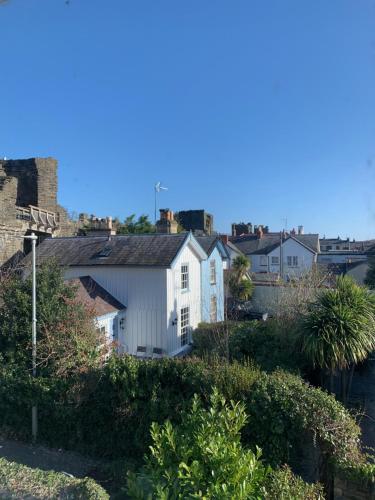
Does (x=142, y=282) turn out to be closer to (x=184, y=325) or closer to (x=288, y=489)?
(x=184, y=325)

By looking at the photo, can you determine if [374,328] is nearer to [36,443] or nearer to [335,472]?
[335,472]

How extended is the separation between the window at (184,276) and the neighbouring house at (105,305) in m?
3.56

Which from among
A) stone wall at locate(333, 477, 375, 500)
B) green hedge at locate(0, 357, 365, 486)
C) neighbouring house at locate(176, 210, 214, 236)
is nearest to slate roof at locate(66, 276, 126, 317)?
green hedge at locate(0, 357, 365, 486)

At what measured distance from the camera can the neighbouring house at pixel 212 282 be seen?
868 inches

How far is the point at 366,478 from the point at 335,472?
2.05ft

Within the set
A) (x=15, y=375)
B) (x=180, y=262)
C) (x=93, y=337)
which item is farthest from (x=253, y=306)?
(x=15, y=375)

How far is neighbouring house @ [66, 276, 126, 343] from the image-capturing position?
15.1 meters

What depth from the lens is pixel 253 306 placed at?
25.1 metres

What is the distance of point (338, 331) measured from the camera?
10070 millimetres

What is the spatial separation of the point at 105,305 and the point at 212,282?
9349 mm

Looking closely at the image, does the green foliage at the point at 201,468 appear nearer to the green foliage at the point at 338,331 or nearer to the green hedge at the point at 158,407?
the green hedge at the point at 158,407

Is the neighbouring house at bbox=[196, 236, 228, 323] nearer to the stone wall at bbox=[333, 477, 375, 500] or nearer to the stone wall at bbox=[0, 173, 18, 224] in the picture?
the stone wall at bbox=[0, 173, 18, 224]

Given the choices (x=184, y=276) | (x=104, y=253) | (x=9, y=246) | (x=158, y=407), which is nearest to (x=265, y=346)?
(x=158, y=407)

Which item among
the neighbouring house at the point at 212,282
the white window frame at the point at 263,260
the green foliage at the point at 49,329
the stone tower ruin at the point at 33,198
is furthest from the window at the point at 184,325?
the white window frame at the point at 263,260
